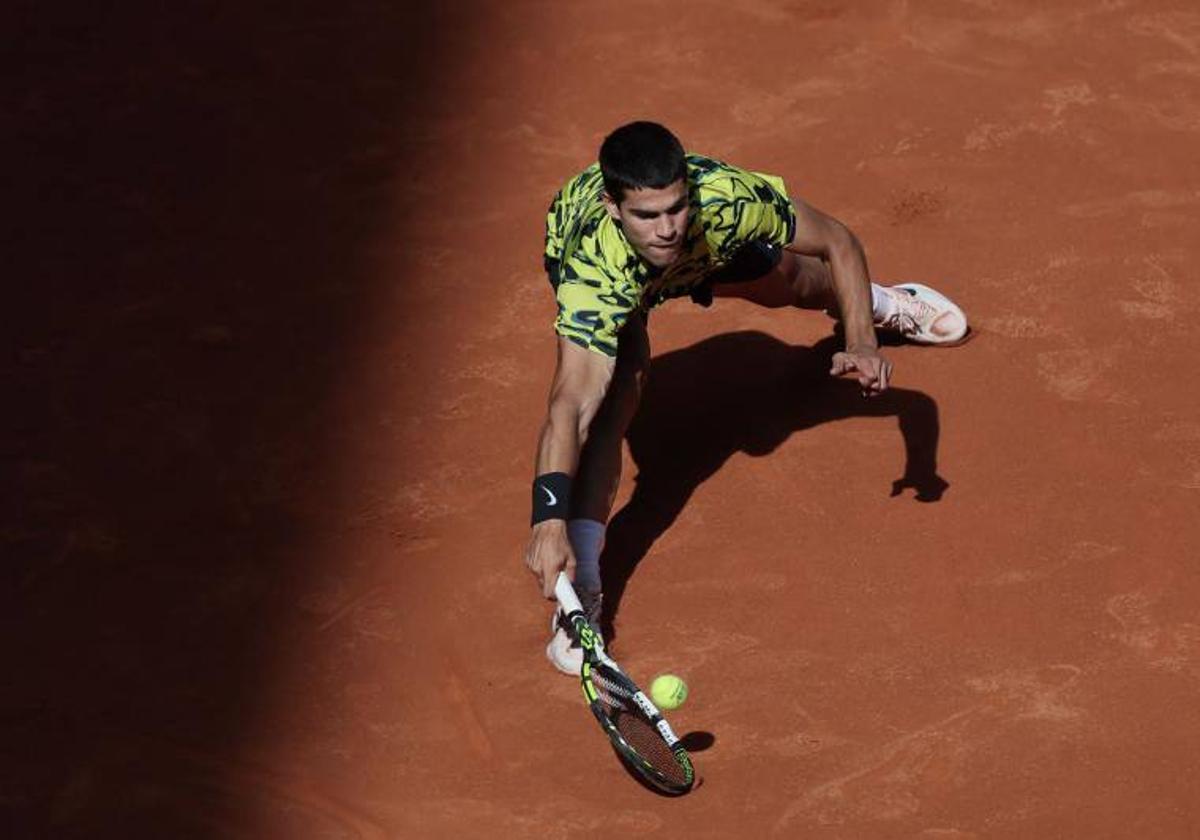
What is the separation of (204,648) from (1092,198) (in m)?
4.35

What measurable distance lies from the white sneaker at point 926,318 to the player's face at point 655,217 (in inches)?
64.6

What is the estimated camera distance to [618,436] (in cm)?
744

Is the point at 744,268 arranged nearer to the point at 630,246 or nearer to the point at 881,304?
the point at 630,246

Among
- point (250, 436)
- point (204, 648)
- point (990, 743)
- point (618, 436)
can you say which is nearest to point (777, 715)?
point (990, 743)

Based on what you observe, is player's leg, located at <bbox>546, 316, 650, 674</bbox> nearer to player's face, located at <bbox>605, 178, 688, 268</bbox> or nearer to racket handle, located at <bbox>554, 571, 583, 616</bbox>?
racket handle, located at <bbox>554, 571, 583, 616</bbox>

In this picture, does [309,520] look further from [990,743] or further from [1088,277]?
[1088,277]

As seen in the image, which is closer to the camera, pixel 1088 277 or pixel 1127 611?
pixel 1127 611

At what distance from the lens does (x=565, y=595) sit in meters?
6.73

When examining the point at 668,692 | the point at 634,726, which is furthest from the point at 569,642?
the point at 634,726

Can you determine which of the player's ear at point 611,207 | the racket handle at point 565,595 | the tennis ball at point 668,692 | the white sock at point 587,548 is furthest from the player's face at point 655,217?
the tennis ball at point 668,692

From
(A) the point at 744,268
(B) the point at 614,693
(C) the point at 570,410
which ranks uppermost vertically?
(A) the point at 744,268

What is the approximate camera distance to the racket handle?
6.71m

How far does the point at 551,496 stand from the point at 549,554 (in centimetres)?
20

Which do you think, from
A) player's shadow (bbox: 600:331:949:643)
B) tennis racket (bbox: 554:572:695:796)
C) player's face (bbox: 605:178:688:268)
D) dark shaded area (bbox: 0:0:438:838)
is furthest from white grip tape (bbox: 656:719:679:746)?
player's face (bbox: 605:178:688:268)
